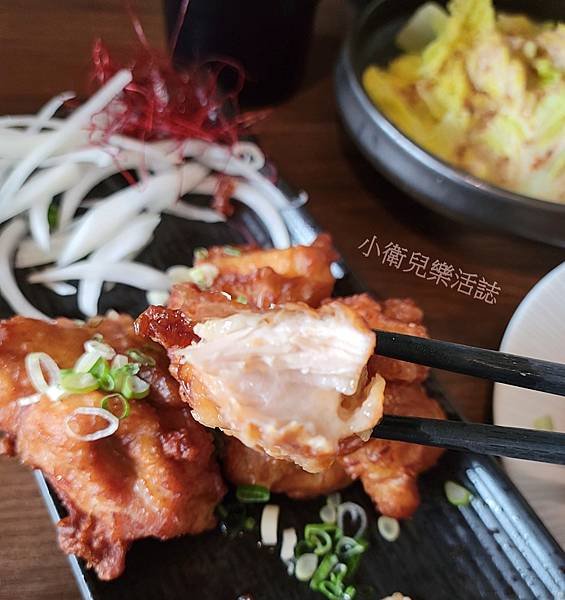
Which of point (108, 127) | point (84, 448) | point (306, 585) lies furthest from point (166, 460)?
point (108, 127)

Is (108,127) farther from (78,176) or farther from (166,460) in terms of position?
(166,460)

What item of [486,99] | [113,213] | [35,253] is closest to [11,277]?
[35,253]

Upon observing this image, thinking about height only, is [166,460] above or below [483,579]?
above

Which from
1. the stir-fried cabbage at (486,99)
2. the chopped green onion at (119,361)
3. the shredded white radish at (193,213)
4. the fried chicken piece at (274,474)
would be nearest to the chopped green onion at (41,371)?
the chopped green onion at (119,361)

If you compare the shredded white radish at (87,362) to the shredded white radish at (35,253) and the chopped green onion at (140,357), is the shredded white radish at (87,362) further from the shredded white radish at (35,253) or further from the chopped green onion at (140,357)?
the shredded white radish at (35,253)

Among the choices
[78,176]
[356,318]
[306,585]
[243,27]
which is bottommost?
[306,585]

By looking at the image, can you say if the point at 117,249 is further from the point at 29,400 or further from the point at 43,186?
the point at 29,400
